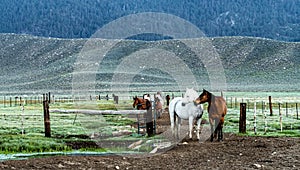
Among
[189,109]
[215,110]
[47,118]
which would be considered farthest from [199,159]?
[47,118]

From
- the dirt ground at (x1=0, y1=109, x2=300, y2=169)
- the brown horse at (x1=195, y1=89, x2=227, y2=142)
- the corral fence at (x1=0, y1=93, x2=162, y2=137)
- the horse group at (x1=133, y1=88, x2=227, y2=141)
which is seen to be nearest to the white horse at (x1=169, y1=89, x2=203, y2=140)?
the horse group at (x1=133, y1=88, x2=227, y2=141)

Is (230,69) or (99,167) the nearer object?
(99,167)

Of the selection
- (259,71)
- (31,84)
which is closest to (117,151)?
(31,84)

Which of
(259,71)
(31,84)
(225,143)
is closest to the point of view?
(225,143)

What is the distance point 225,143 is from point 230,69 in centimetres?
17018

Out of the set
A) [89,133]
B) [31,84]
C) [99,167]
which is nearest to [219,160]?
[99,167]

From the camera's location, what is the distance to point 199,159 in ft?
56.1

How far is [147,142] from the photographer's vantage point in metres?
21.7

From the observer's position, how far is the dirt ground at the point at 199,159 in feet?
51.0

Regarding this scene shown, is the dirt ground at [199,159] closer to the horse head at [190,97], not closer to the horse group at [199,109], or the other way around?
the horse group at [199,109]

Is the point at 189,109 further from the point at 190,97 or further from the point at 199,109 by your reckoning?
the point at 190,97

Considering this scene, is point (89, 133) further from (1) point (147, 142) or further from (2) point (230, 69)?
(2) point (230, 69)

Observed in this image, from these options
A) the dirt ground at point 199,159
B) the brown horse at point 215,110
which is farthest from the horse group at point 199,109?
the dirt ground at point 199,159

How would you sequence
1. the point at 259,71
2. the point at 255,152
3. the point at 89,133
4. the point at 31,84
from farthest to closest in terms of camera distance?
1. the point at 259,71
2. the point at 31,84
3. the point at 89,133
4. the point at 255,152
